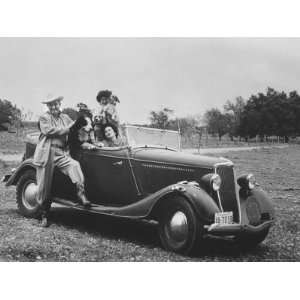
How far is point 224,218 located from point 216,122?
2.42m

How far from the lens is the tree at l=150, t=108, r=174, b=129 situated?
238 inches

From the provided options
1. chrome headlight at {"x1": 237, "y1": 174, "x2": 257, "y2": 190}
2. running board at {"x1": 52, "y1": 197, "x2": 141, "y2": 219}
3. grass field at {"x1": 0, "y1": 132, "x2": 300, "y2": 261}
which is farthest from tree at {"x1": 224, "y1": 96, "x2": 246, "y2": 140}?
running board at {"x1": 52, "y1": 197, "x2": 141, "y2": 219}

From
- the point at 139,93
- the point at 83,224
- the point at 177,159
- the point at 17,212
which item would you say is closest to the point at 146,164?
the point at 177,159

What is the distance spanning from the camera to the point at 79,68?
19.8 feet

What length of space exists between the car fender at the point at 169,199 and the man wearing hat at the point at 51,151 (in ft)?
3.83

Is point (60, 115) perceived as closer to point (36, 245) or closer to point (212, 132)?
point (36, 245)

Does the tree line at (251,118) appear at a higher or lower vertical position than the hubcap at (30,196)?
higher

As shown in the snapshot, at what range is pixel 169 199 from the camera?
4.93m

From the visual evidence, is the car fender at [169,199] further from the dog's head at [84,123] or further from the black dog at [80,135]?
the dog's head at [84,123]

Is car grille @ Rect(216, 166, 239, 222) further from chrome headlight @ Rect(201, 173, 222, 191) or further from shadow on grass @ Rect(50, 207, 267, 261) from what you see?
shadow on grass @ Rect(50, 207, 267, 261)

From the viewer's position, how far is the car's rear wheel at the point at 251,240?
526 centimetres

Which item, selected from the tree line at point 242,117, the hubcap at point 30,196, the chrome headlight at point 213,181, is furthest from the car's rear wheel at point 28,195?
the chrome headlight at point 213,181

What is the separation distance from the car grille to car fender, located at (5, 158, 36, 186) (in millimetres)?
2970

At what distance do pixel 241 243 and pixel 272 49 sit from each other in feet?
8.58
